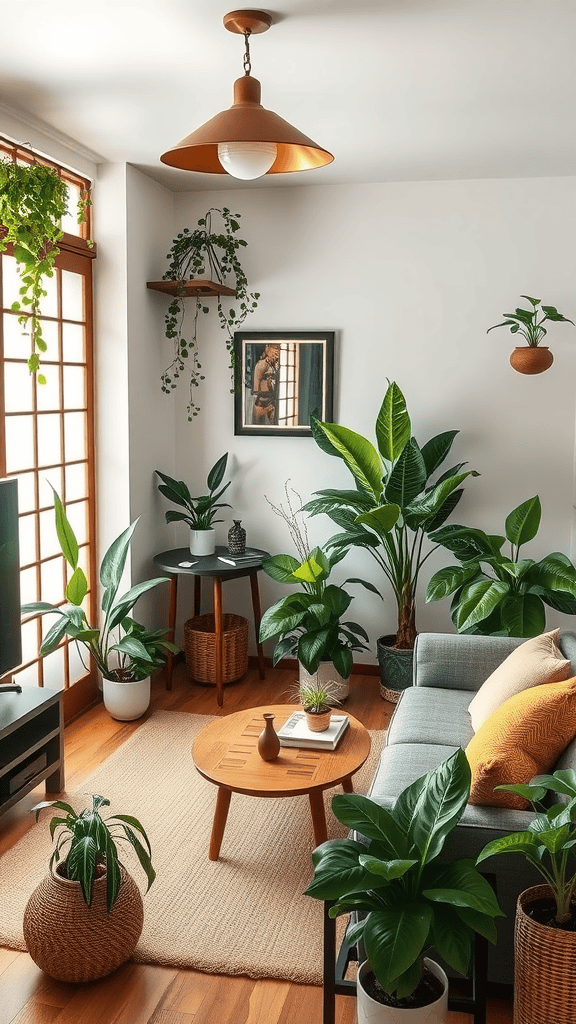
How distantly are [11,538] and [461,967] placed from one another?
2.19 m

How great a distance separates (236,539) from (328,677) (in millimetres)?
872

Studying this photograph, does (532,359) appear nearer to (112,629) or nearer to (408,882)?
(112,629)

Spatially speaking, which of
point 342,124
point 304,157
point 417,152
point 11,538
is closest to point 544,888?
point 304,157

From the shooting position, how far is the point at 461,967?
180 centimetres

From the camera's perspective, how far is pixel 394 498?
14.1ft

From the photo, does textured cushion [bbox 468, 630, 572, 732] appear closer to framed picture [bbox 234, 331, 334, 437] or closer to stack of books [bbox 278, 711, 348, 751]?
stack of books [bbox 278, 711, 348, 751]

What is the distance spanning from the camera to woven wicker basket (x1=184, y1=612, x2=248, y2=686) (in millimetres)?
4664

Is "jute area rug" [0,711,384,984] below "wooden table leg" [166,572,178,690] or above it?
below

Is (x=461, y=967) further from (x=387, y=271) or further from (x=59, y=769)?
(x=387, y=271)

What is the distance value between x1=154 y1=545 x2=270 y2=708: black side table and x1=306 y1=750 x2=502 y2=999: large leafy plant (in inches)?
92.8

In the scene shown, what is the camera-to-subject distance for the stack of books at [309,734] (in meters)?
2.99

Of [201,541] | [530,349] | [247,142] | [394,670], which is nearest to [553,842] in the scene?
[247,142]

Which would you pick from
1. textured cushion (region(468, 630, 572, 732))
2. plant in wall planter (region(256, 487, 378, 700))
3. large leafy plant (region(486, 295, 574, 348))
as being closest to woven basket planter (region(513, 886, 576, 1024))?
textured cushion (region(468, 630, 572, 732))

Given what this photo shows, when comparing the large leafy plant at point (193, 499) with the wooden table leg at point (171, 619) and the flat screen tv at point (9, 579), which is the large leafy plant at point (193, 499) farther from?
the flat screen tv at point (9, 579)
